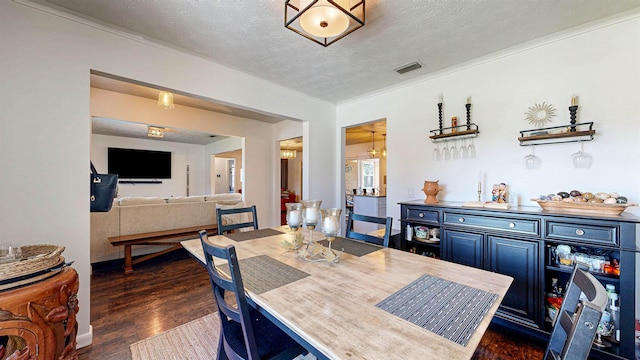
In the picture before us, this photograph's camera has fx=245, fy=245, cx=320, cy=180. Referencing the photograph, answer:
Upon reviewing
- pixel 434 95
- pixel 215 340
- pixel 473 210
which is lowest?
pixel 215 340

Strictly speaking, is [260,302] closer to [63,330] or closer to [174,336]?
[63,330]

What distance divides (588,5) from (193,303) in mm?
4212

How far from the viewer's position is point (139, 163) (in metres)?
7.52

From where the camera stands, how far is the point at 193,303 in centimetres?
251

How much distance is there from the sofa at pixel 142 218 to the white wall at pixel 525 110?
133 inches

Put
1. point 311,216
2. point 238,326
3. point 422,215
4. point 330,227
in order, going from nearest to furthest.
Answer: point 238,326 < point 330,227 < point 311,216 < point 422,215

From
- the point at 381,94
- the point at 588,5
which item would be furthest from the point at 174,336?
the point at 588,5

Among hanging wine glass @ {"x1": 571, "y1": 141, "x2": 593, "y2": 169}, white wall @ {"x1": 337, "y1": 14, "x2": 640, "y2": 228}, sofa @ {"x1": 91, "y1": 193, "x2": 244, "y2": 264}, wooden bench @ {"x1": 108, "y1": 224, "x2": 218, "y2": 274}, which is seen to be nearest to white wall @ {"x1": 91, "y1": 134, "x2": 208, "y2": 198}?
sofa @ {"x1": 91, "y1": 193, "x2": 244, "y2": 264}

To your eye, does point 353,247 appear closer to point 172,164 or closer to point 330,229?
point 330,229

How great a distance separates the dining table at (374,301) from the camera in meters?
0.73

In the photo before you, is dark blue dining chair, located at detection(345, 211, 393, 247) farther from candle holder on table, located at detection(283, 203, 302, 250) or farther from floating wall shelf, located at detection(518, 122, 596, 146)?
floating wall shelf, located at detection(518, 122, 596, 146)

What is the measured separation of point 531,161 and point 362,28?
203cm

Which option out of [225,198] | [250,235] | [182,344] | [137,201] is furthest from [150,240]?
[250,235]

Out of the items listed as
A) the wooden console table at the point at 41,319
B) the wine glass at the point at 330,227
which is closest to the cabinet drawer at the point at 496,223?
the wine glass at the point at 330,227
